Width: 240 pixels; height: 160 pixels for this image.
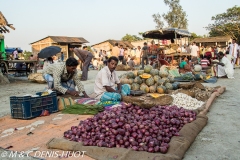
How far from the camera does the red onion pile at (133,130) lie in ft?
9.30

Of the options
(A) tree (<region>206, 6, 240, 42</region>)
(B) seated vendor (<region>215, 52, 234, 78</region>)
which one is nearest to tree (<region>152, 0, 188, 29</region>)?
(A) tree (<region>206, 6, 240, 42</region>)

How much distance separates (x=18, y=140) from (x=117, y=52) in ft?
41.4

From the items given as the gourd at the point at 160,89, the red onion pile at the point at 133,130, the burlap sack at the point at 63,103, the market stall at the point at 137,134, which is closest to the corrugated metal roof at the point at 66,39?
the gourd at the point at 160,89

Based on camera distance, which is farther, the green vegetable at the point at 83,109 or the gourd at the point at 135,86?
the gourd at the point at 135,86

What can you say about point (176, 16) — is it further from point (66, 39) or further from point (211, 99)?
point (211, 99)

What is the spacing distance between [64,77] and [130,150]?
3088mm

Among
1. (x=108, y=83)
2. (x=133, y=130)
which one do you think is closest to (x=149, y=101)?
(x=108, y=83)

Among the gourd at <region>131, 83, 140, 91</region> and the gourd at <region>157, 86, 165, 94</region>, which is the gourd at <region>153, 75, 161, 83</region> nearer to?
the gourd at <region>157, 86, 165, 94</region>

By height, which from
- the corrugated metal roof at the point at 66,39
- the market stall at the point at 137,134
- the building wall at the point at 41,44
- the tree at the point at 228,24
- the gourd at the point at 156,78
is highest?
the tree at the point at 228,24

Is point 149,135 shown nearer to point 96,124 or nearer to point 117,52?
point 96,124

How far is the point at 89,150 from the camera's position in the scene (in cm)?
278

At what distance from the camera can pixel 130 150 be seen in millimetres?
2652

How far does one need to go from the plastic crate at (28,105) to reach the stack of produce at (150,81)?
8.90 feet

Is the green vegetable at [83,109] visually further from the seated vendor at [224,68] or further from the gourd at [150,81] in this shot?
the seated vendor at [224,68]
